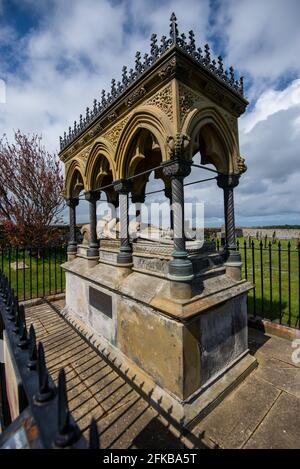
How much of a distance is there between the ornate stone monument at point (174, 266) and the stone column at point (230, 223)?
2 cm

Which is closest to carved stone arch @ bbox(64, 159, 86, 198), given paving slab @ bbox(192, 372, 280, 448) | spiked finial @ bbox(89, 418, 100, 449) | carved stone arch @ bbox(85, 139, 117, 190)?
carved stone arch @ bbox(85, 139, 117, 190)

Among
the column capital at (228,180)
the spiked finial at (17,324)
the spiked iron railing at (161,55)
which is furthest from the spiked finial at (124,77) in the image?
the spiked finial at (17,324)

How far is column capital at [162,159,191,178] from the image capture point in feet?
11.0

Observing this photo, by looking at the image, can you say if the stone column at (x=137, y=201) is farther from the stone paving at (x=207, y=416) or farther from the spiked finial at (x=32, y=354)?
the spiked finial at (x=32, y=354)

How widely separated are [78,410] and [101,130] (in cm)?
512

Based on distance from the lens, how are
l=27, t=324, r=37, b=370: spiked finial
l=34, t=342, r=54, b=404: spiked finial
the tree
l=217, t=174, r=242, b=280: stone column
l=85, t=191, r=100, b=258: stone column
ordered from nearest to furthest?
l=34, t=342, r=54, b=404: spiked finial, l=27, t=324, r=37, b=370: spiked finial, l=217, t=174, r=242, b=280: stone column, l=85, t=191, r=100, b=258: stone column, the tree

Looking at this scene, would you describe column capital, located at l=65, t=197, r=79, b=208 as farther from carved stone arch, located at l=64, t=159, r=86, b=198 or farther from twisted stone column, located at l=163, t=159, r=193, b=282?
twisted stone column, located at l=163, t=159, r=193, b=282

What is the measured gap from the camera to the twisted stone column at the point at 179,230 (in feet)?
10.6

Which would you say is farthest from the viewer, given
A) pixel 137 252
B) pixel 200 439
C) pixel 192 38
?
pixel 137 252

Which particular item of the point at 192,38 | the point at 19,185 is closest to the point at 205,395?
the point at 192,38

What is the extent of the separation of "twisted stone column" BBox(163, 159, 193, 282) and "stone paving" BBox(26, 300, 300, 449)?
1.82 metres

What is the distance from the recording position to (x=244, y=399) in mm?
3260

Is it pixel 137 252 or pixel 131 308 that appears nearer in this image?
pixel 131 308
